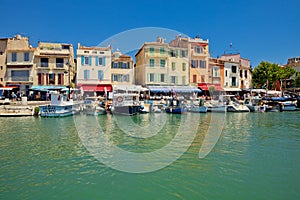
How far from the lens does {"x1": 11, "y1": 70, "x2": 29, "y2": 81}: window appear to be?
3609 cm

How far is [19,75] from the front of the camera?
1428 inches

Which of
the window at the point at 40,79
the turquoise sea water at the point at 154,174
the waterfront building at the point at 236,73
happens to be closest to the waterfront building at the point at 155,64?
the waterfront building at the point at 236,73

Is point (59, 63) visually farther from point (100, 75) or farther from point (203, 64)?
point (203, 64)

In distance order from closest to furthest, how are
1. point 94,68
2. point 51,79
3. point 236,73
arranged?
1. point 51,79
2. point 94,68
3. point 236,73

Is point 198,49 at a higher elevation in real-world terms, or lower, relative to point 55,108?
higher

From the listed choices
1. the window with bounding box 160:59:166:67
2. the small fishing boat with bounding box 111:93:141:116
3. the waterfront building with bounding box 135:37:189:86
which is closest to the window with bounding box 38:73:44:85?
the small fishing boat with bounding box 111:93:141:116

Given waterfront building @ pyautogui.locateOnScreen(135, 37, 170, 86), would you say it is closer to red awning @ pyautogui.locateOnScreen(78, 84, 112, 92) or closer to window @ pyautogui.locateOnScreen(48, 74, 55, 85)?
red awning @ pyautogui.locateOnScreen(78, 84, 112, 92)

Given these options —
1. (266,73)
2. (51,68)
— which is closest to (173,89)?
(51,68)

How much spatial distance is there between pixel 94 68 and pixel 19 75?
38.3ft

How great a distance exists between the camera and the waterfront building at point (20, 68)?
36.0m

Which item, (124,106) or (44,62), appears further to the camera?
(44,62)

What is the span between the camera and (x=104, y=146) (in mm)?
12141

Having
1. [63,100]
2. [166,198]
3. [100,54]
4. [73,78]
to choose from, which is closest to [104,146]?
[166,198]

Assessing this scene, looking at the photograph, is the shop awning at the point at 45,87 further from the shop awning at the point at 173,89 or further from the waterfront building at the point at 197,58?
the waterfront building at the point at 197,58
